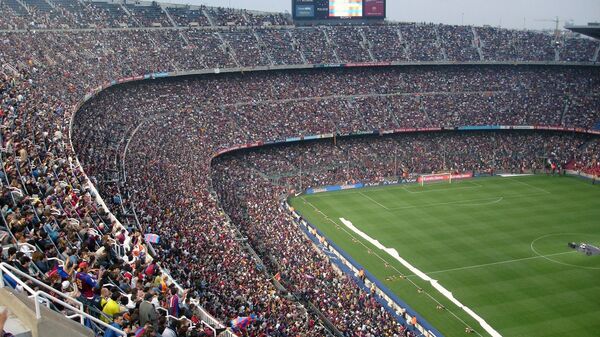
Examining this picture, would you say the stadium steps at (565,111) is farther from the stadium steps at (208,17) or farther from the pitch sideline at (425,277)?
the stadium steps at (208,17)

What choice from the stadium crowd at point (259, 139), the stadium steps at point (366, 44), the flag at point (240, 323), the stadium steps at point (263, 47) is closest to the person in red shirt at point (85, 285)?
the flag at point (240, 323)

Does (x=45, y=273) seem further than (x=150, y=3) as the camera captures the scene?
No

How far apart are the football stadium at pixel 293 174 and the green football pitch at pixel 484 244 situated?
191mm

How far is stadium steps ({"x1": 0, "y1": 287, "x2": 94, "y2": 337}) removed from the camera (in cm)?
822

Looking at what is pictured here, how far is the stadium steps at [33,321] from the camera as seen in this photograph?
27.0 feet

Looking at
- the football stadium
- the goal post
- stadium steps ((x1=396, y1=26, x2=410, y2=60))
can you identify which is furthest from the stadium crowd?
stadium steps ((x1=396, y1=26, x2=410, y2=60))

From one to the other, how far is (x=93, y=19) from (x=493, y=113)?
1695 inches

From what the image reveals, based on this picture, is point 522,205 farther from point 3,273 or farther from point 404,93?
point 3,273

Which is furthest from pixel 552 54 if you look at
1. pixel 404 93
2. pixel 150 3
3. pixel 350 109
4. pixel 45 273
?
pixel 45 273

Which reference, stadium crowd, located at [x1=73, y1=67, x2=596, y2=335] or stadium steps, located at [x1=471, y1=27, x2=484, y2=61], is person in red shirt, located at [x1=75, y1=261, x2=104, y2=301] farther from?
stadium steps, located at [x1=471, y1=27, x2=484, y2=61]

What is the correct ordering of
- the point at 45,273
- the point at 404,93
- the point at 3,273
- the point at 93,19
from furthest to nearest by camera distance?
1. the point at 404,93
2. the point at 93,19
3. the point at 45,273
4. the point at 3,273

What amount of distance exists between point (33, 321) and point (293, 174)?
169 feet

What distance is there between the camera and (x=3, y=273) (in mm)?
9453

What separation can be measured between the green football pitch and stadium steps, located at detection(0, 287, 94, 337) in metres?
25.3
